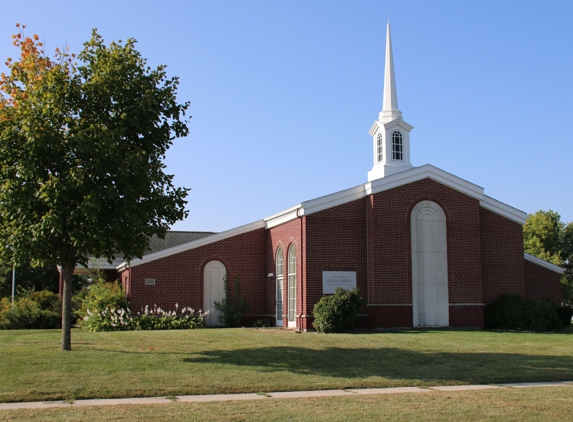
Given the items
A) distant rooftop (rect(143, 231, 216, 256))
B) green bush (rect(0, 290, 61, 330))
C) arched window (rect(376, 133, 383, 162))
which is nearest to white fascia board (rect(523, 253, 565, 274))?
arched window (rect(376, 133, 383, 162))

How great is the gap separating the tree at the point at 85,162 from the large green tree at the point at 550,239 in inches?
1940

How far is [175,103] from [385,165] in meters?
13.3

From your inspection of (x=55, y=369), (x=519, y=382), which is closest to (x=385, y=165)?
(x=519, y=382)

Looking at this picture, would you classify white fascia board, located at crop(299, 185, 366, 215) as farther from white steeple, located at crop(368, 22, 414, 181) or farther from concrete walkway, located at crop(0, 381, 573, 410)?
concrete walkway, located at crop(0, 381, 573, 410)

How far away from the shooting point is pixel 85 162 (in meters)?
15.4

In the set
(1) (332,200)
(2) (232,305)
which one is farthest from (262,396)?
(2) (232,305)

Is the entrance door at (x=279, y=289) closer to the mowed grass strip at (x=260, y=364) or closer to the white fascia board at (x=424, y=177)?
the white fascia board at (x=424, y=177)

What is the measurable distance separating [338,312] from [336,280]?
79.8 inches

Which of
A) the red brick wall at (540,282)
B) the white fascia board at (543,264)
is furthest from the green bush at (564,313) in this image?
the white fascia board at (543,264)

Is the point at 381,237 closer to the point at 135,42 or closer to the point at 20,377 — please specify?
the point at 135,42

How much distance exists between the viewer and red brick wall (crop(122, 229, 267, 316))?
92.1 feet

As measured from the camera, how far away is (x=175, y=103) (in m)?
16.7

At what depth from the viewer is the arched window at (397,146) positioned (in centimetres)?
2820

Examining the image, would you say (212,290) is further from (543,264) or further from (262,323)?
(543,264)
